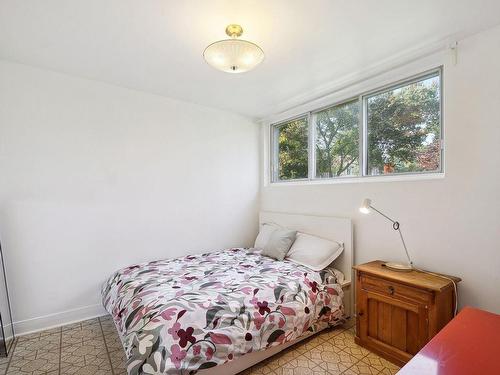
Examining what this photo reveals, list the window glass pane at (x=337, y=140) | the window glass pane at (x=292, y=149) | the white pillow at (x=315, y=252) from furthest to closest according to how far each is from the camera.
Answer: the window glass pane at (x=292, y=149) < the window glass pane at (x=337, y=140) < the white pillow at (x=315, y=252)

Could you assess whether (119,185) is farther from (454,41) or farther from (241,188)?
(454,41)

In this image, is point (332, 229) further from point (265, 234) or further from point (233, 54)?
point (233, 54)

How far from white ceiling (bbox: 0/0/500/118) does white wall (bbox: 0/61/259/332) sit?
36 cm

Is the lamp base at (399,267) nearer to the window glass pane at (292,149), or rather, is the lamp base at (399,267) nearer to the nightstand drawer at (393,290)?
the nightstand drawer at (393,290)

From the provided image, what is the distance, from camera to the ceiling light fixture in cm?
167

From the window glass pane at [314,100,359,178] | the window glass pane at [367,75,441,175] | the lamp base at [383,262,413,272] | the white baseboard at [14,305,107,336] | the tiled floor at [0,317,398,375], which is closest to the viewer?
the tiled floor at [0,317,398,375]

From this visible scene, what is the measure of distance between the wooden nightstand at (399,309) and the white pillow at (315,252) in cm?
43

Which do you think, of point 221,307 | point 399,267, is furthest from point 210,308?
point 399,267

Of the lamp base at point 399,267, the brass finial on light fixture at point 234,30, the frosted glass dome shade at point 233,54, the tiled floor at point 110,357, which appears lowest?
the tiled floor at point 110,357

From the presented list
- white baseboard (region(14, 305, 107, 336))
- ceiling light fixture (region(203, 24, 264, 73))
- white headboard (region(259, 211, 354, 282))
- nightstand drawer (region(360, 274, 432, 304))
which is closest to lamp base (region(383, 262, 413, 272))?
nightstand drawer (region(360, 274, 432, 304))

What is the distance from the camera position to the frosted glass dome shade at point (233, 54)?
1.67m

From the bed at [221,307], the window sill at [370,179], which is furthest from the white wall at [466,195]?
the bed at [221,307]

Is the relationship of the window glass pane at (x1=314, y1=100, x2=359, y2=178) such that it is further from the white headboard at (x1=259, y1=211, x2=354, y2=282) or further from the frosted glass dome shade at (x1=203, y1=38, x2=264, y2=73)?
the frosted glass dome shade at (x1=203, y1=38, x2=264, y2=73)

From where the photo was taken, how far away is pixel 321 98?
3.06 metres
